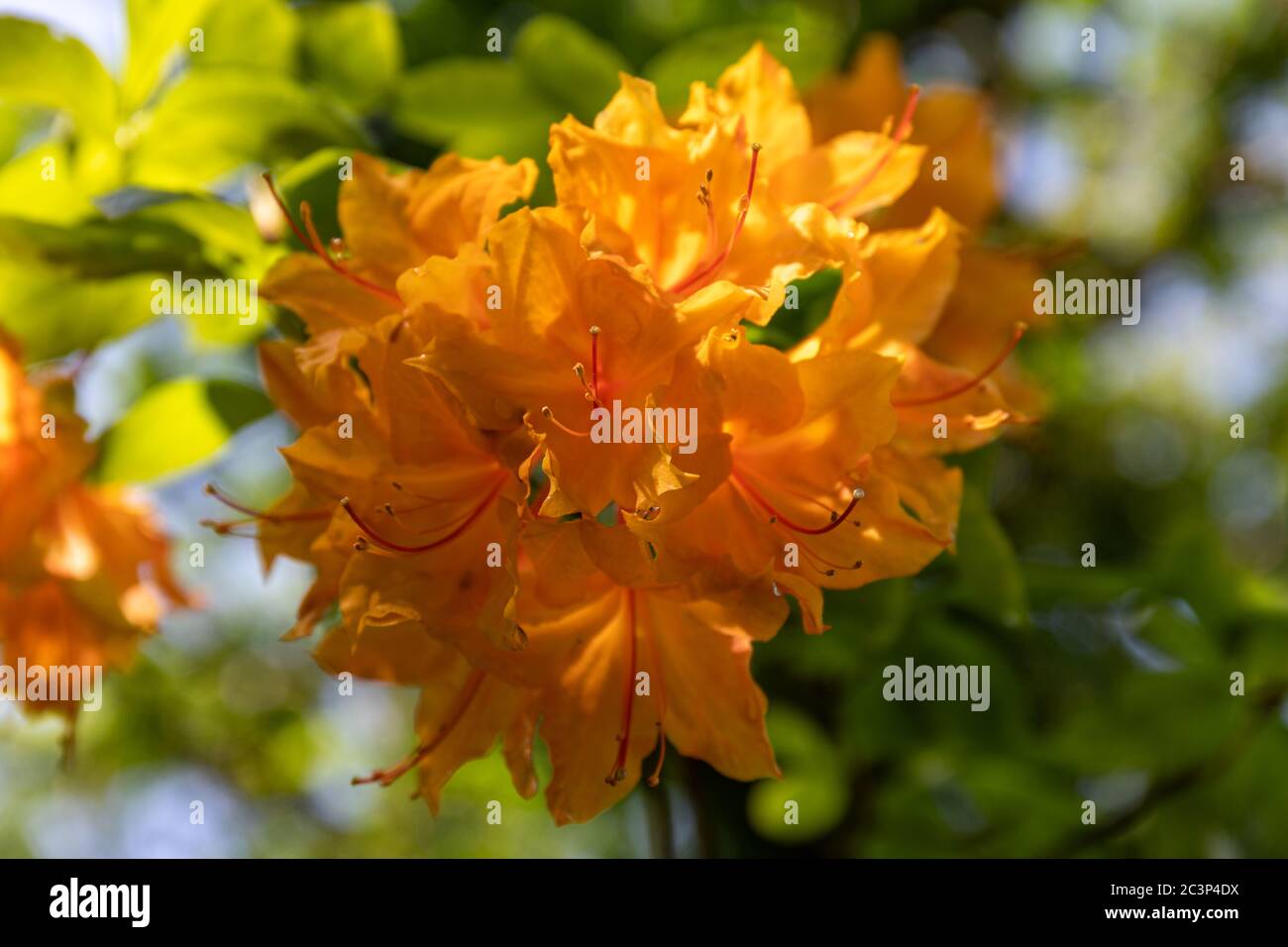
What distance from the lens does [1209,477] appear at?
10.3ft

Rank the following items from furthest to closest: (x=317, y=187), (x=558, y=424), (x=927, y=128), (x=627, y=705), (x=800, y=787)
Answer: (x=800, y=787) < (x=927, y=128) < (x=317, y=187) < (x=627, y=705) < (x=558, y=424)

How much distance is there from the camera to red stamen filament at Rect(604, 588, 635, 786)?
1.07m

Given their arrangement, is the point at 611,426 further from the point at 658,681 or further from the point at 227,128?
the point at 227,128

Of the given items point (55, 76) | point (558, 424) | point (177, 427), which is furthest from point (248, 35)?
point (558, 424)

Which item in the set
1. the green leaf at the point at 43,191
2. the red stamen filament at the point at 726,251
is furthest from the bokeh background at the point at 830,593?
the red stamen filament at the point at 726,251

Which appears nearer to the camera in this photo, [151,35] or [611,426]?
[611,426]

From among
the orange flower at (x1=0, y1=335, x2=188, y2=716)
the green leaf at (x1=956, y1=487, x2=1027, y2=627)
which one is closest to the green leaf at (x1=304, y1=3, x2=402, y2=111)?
the orange flower at (x1=0, y1=335, x2=188, y2=716)

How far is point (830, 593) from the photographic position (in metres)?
1.33

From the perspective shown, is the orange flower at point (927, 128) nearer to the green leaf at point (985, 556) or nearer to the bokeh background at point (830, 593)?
the bokeh background at point (830, 593)

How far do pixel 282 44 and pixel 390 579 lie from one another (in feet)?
2.35

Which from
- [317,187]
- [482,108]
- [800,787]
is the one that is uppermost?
[482,108]

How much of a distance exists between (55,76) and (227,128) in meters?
0.18

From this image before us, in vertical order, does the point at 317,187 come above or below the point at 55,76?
below

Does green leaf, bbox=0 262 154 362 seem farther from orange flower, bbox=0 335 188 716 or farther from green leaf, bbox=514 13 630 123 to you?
green leaf, bbox=514 13 630 123
